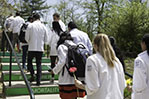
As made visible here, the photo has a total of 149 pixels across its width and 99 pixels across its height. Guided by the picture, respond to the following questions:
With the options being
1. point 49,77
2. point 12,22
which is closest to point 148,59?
point 49,77

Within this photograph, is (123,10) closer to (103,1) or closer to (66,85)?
(103,1)

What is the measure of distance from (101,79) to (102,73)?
0.25ft

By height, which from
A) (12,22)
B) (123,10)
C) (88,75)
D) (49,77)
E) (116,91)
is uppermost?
(123,10)

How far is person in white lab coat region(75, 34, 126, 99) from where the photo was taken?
2764mm

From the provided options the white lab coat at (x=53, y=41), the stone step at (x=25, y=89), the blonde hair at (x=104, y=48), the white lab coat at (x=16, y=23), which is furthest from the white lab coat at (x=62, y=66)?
the white lab coat at (x=16, y=23)

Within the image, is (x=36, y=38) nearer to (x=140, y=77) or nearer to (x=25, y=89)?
(x=25, y=89)

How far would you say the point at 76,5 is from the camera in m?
31.0

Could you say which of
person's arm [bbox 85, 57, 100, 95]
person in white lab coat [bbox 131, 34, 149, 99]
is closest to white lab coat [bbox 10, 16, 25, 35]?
person in white lab coat [bbox 131, 34, 149, 99]

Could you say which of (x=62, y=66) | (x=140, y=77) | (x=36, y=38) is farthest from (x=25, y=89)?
(x=140, y=77)

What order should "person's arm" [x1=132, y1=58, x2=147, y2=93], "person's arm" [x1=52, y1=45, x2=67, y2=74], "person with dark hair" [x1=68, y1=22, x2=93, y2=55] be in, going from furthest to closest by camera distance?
"person with dark hair" [x1=68, y1=22, x2=93, y2=55], "person's arm" [x1=52, y1=45, x2=67, y2=74], "person's arm" [x1=132, y1=58, x2=147, y2=93]

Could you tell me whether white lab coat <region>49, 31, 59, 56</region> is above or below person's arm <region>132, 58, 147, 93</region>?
above

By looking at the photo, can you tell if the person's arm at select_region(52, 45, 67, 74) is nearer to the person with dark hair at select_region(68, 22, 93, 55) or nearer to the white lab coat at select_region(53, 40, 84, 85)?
the white lab coat at select_region(53, 40, 84, 85)

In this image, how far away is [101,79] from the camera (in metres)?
2.82

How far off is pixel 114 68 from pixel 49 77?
4.32 m
